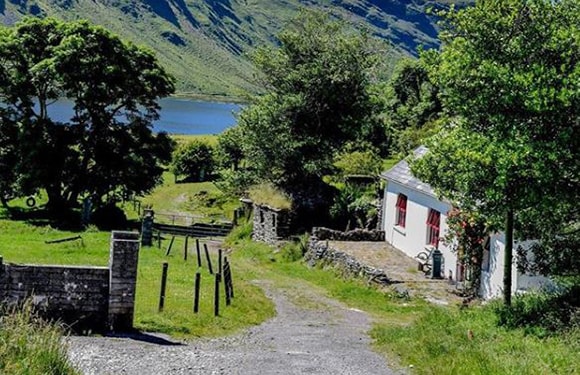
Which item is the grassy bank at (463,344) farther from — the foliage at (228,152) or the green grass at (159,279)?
the foliage at (228,152)

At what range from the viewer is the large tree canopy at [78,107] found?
3828cm

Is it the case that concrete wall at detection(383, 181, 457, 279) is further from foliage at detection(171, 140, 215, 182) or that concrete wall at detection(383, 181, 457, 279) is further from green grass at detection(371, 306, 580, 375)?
foliage at detection(171, 140, 215, 182)

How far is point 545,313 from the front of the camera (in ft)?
51.5

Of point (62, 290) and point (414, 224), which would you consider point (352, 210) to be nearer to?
point (414, 224)

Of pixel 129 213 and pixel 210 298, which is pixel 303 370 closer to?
pixel 210 298

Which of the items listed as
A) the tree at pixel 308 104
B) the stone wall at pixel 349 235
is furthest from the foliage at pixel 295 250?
the tree at pixel 308 104

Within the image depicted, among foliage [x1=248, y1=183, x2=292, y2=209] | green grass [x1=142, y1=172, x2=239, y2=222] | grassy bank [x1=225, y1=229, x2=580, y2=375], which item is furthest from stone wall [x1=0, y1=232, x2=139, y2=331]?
green grass [x1=142, y1=172, x2=239, y2=222]

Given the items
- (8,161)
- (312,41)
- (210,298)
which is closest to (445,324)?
(210,298)

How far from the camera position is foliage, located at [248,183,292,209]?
37.0m

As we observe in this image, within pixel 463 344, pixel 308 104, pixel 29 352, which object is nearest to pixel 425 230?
pixel 308 104

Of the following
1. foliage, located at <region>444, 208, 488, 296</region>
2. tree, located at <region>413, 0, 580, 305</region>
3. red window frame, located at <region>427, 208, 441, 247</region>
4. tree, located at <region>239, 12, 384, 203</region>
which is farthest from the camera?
tree, located at <region>239, 12, 384, 203</region>

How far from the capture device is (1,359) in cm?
866

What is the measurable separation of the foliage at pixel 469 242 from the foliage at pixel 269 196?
15176 mm

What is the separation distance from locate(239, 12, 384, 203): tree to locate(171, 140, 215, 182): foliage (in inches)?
1334
